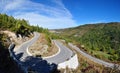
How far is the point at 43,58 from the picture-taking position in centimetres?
4066

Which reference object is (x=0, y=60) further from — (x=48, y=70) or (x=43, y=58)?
(x=43, y=58)

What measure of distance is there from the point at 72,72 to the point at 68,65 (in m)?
1.71

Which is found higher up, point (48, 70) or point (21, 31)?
point (21, 31)

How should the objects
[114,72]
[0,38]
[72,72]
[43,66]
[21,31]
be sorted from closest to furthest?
[114,72]
[43,66]
[72,72]
[0,38]
[21,31]

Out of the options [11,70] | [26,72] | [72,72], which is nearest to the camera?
[11,70]

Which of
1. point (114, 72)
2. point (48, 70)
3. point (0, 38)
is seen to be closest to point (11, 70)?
point (48, 70)

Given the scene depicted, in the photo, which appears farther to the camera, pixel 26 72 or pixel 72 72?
pixel 72 72

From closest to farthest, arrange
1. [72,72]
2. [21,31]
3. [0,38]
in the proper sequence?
1. [72,72]
2. [0,38]
3. [21,31]

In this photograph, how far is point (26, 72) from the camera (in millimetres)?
27422

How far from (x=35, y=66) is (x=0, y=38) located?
39.3 feet

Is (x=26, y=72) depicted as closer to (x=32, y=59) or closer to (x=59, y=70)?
(x=59, y=70)

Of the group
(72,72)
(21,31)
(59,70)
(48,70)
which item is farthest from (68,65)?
(21,31)

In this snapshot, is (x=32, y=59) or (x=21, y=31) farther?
(x=21, y=31)

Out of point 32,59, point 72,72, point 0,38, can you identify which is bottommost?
point 72,72
